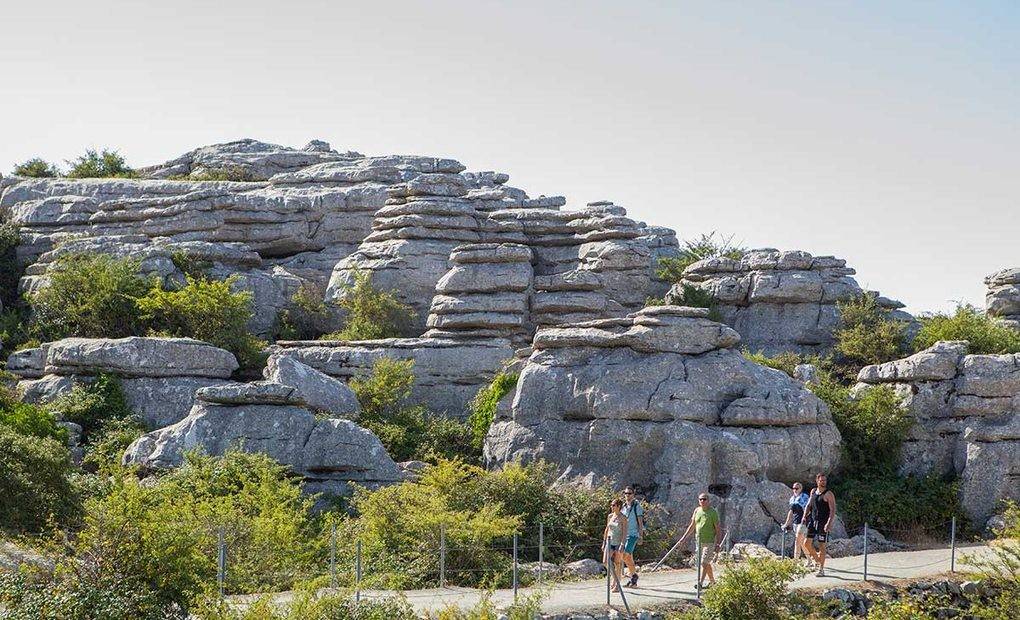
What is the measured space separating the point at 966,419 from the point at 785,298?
9.38 meters

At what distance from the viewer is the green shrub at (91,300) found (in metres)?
36.7

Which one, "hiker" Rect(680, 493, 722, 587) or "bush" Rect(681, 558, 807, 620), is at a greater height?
"hiker" Rect(680, 493, 722, 587)

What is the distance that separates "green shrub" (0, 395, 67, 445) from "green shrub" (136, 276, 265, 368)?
6104 mm

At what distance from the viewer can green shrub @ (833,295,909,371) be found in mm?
35500

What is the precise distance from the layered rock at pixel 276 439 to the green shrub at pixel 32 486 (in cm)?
429

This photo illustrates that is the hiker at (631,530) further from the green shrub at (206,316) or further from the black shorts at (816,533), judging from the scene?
the green shrub at (206,316)

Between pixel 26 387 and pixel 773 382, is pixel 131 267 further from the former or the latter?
pixel 773 382

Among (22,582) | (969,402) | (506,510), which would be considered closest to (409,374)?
(506,510)

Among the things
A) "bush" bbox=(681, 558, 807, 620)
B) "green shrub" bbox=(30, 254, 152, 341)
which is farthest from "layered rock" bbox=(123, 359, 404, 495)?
"bush" bbox=(681, 558, 807, 620)

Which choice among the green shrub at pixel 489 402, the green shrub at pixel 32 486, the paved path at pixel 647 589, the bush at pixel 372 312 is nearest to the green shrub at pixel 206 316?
the bush at pixel 372 312

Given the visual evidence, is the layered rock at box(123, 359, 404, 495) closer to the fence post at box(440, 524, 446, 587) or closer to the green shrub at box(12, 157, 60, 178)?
the fence post at box(440, 524, 446, 587)

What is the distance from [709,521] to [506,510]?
6016 millimetres

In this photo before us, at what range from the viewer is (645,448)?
1126 inches

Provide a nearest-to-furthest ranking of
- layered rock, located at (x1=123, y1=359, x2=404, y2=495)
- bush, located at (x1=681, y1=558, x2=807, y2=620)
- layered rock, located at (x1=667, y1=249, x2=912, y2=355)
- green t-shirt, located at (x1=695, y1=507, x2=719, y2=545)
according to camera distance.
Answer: bush, located at (x1=681, y1=558, x2=807, y2=620), green t-shirt, located at (x1=695, y1=507, x2=719, y2=545), layered rock, located at (x1=123, y1=359, x2=404, y2=495), layered rock, located at (x1=667, y1=249, x2=912, y2=355)
